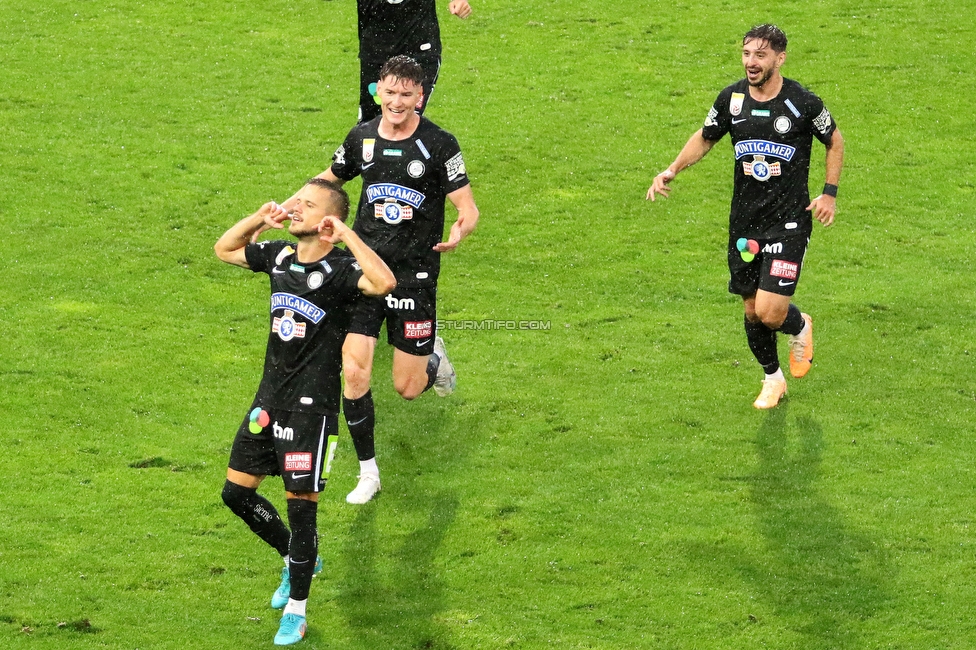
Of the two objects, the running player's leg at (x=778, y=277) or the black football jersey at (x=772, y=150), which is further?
the running player's leg at (x=778, y=277)

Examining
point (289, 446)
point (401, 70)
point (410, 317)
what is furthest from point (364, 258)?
point (410, 317)

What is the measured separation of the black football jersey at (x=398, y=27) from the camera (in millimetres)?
13539

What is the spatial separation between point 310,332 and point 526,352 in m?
4.82

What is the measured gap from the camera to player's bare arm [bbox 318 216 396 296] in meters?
8.20

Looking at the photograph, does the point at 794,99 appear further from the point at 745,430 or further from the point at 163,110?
the point at 163,110

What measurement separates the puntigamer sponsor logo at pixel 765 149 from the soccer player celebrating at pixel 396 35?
3478 millimetres

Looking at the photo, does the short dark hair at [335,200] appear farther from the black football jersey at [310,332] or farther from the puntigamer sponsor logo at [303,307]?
the puntigamer sponsor logo at [303,307]

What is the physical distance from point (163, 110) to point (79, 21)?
12.2 feet

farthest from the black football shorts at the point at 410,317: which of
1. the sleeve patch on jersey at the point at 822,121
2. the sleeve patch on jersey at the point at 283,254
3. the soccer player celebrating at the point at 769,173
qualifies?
the sleeve patch on jersey at the point at 822,121

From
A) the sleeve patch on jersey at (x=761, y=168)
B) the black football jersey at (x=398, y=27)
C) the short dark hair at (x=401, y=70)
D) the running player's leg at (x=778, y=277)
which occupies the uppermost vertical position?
the short dark hair at (x=401, y=70)

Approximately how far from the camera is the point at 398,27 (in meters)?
13.5

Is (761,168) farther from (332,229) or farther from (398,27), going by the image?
(332,229)

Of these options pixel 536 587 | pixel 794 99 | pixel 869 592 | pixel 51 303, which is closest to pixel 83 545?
pixel 536 587

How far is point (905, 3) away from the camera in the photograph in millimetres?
21438
